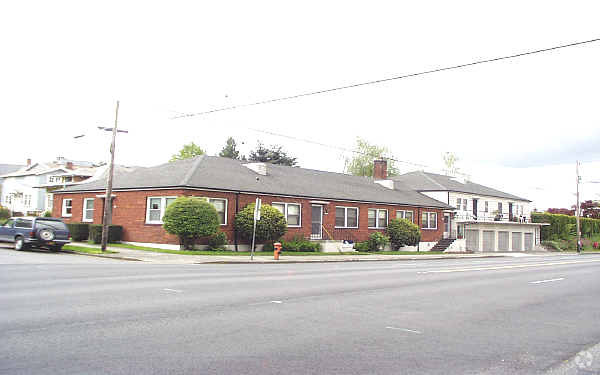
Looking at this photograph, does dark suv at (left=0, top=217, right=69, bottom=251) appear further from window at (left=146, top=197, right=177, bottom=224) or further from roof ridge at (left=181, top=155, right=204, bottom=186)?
roof ridge at (left=181, top=155, right=204, bottom=186)

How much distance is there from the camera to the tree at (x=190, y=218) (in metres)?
27.6

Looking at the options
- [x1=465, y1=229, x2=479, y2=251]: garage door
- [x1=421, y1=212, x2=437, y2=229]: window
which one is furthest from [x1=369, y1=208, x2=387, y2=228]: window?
[x1=465, y1=229, x2=479, y2=251]: garage door

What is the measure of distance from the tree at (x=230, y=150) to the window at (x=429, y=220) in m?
34.4

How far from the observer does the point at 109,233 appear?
3180 cm

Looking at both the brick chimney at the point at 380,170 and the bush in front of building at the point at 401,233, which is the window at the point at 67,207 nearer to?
the bush in front of building at the point at 401,233

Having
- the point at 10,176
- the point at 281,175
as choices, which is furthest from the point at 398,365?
the point at 10,176

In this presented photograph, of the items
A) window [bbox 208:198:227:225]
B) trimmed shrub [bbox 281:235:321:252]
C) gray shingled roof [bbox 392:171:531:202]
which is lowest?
trimmed shrub [bbox 281:235:321:252]

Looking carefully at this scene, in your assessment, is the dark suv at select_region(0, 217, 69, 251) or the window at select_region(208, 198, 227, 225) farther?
the window at select_region(208, 198, 227, 225)

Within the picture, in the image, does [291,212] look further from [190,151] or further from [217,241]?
[190,151]

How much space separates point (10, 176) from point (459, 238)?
69336mm

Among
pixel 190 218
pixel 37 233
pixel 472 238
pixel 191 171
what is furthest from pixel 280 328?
pixel 472 238

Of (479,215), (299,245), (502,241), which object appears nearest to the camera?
(299,245)

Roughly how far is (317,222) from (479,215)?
25.8m

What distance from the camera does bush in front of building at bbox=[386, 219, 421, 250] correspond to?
40938 millimetres
